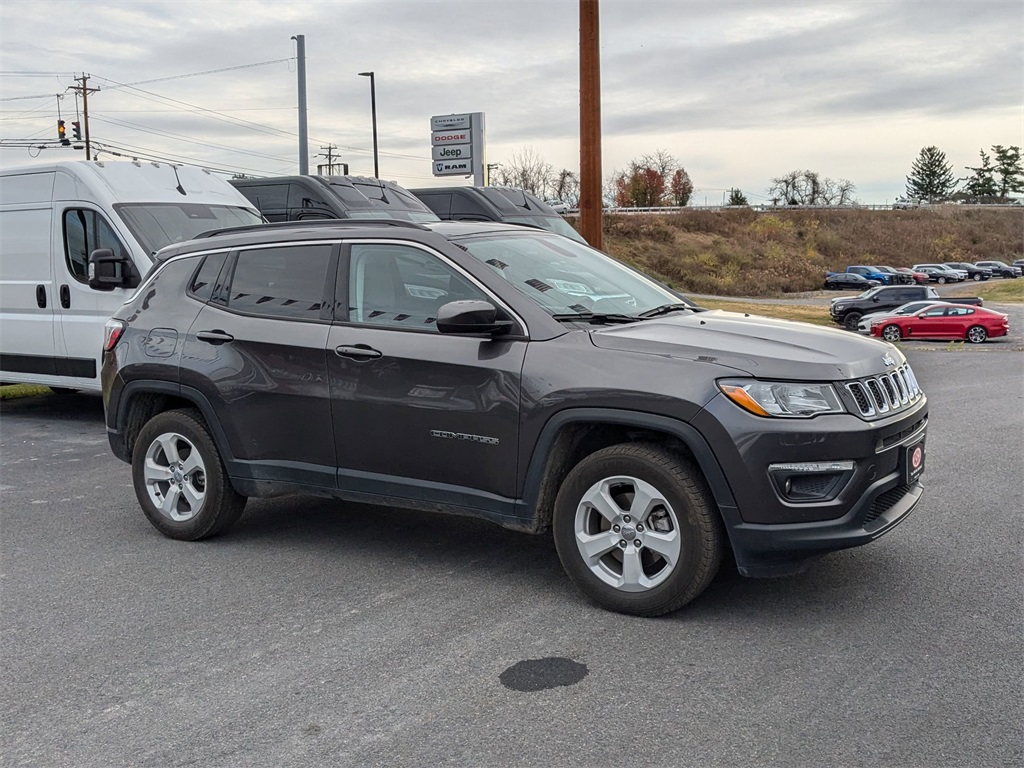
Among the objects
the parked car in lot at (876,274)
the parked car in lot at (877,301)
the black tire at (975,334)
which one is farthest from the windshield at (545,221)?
the parked car in lot at (876,274)

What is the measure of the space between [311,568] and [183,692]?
5.32 ft

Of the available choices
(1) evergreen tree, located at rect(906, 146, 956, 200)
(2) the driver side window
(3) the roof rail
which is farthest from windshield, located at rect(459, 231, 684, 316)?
(1) evergreen tree, located at rect(906, 146, 956, 200)

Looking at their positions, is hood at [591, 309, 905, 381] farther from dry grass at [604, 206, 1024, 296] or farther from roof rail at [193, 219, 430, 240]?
dry grass at [604, 206, 1024, 296]

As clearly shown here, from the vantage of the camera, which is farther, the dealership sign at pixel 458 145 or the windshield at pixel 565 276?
the dealership sign at pixel 458 145

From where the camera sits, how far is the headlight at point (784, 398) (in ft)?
14.3

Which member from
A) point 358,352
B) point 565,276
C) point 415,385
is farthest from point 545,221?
point 415,385

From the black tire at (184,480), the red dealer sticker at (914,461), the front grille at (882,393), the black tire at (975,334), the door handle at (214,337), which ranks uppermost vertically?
the door handle at (214,337)

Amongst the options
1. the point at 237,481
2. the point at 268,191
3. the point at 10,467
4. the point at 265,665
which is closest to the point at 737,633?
the point at 265,665

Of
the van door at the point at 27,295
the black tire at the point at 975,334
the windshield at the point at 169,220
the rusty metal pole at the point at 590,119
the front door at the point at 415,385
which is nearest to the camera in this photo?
the front door at the point at 415,385

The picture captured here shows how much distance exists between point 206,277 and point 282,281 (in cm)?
63

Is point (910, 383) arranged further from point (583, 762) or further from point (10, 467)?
point (10, 467)

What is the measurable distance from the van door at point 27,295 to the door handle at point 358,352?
6310 mm

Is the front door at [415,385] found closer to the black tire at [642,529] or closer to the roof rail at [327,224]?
the roof rail at [327,224]

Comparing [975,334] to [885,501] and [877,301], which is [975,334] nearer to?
[877,301]
